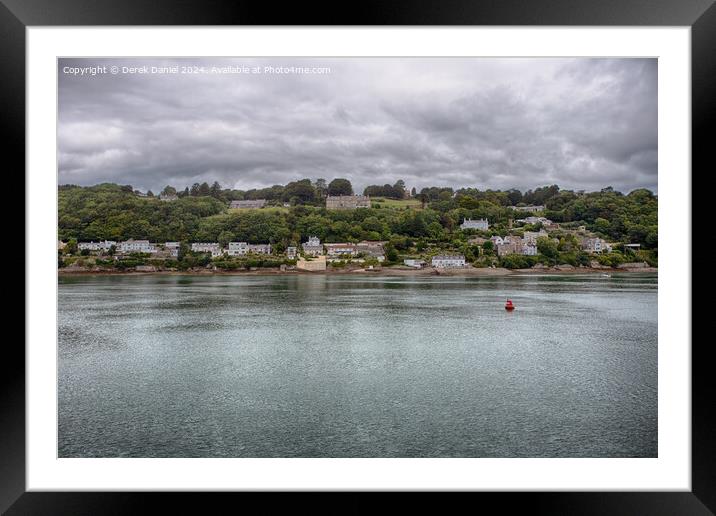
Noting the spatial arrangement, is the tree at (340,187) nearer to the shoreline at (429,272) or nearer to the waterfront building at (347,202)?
the waterfront building at (347,202)

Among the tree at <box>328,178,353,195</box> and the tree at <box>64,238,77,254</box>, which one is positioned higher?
the tree at <box>328,178,353,195</box>

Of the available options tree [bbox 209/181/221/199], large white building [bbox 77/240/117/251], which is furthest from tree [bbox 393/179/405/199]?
large white building [bbox 77/240/117/251]

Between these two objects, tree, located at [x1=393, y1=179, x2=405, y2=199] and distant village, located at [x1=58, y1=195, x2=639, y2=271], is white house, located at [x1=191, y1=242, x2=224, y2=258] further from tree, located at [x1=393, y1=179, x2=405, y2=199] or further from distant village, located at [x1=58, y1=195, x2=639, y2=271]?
tree, located at [x1=393, y1=179, x2=405, y2=199]

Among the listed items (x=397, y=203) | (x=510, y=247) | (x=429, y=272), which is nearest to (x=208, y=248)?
(x=397, y=203)

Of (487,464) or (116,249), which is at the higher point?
(116,249)

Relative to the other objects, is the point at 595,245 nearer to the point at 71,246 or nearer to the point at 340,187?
the point at 340,187

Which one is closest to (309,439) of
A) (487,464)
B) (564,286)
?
(487,464)

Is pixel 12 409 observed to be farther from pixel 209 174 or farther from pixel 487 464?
pixel 209 174
